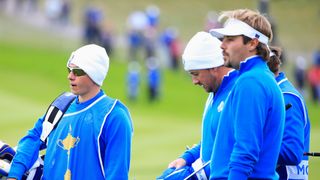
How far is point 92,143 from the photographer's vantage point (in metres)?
7.40

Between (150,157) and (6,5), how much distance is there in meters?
32.6

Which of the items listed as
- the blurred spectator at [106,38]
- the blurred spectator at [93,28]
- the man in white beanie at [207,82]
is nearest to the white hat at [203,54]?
the man in white beanie at [207,82]

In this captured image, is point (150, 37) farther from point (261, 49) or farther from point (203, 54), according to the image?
point (261, 49)

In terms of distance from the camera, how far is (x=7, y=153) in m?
8.06

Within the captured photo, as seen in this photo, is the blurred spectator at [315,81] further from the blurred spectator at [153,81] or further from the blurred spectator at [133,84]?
the blurred spectator at [133,84]

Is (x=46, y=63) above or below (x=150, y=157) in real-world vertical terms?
above

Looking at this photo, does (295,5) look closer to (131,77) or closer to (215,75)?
(131,77)

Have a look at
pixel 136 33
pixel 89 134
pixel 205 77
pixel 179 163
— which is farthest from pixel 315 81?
pixel 89 134

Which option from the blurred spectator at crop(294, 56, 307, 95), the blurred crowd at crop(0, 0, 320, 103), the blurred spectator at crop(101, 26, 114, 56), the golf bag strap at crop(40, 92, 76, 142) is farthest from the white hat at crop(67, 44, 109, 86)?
the blurred spectator at crop(101, 26, 114, 56)

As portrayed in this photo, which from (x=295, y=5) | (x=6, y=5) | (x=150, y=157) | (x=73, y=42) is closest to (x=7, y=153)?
(x=150, y=157)

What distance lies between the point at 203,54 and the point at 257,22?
2.27ft

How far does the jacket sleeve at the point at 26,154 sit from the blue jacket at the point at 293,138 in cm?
211

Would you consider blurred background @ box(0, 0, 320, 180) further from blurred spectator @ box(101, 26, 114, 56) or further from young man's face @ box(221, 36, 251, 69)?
young man's face @ box(221, 36, 251, 69)

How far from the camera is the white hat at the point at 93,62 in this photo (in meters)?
7.63
